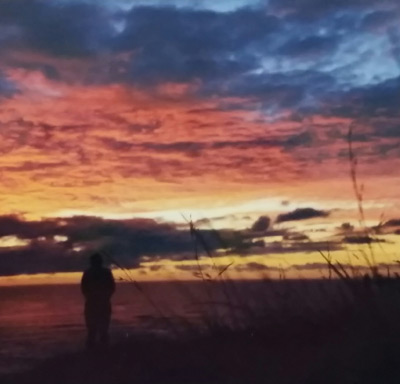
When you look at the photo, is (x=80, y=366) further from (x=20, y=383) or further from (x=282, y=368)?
(x=282, y=368)

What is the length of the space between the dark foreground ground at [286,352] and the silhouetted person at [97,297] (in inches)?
81.4

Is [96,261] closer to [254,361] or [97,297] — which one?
[97,297]

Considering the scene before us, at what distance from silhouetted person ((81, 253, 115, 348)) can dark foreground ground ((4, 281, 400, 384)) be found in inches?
81.4

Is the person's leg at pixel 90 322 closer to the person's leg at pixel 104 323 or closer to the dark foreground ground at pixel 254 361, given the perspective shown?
the person's leg at pixel 104 323

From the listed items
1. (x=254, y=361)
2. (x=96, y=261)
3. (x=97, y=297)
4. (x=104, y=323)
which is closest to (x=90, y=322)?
(x=104, y=323)

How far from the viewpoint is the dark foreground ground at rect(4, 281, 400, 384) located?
6.12 metres

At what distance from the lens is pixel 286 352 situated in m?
6.92

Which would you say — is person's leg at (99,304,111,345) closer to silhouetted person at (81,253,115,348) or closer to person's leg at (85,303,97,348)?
silhouetted person at (81,253,115,348)

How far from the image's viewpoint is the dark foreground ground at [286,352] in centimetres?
612

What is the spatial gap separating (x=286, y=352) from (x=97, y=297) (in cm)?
404

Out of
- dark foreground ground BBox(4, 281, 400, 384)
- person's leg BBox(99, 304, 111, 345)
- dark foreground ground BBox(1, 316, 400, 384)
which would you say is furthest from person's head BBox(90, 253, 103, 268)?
dark foreground ground BBox(4, 281, 400, 384)

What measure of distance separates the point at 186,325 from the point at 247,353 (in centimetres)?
53

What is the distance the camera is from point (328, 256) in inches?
274

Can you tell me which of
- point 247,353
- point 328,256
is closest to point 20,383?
point 247,353
